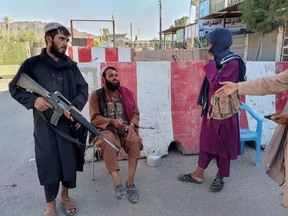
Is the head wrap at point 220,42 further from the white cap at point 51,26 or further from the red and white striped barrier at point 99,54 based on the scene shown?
the red and white striped barrier at point 99,54

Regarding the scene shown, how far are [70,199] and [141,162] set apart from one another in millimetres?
1387

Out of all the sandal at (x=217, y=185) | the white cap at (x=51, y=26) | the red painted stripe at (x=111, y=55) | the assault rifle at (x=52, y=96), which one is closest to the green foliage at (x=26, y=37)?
the red painted stripe at (x=111, y=55)

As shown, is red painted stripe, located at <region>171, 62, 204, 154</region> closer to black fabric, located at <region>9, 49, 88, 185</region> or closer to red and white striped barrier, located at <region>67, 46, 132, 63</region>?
black fabric, located at <region>9, 49, 88, 185</region>

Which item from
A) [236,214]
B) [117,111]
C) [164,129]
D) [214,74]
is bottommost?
[236,214]

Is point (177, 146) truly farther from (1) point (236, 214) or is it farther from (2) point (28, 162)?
(2) point (28, 162)

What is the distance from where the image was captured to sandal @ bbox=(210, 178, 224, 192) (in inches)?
128

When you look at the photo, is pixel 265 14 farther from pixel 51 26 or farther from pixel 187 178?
pixel 51 26

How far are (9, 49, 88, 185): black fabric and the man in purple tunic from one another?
61.5 inches

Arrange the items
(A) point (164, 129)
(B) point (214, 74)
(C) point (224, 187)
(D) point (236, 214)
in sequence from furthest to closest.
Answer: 1. (A) point (164, 129)
2. (C) point (224, 187)
3. (B) point (214, 74)
4. (D) point (236, 214)

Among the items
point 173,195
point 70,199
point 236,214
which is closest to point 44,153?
point 70,199

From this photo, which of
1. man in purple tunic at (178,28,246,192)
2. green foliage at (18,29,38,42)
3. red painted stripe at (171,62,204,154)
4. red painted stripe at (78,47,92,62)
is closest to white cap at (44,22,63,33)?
man in purple tunic at (178,28,246,192)

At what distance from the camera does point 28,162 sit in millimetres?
4113

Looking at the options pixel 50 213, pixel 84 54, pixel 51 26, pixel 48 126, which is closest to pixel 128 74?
pixel 51 26

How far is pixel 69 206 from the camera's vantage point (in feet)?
9.38
